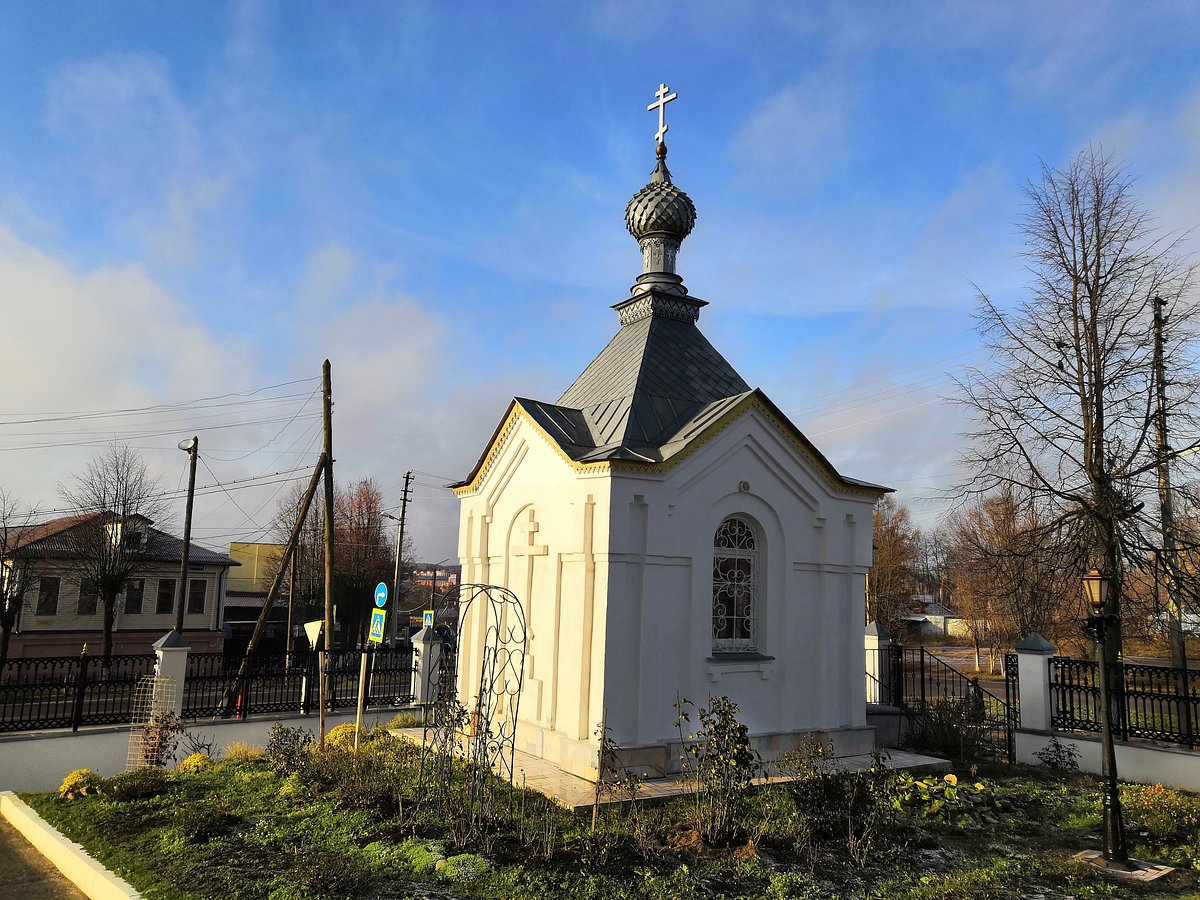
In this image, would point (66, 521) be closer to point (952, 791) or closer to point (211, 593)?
point (211, 593)

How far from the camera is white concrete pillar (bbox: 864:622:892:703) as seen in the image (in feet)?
45.6

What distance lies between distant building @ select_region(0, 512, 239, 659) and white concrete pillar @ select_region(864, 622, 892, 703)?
20.3m

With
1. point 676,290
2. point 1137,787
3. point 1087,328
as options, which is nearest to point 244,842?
point 676,290

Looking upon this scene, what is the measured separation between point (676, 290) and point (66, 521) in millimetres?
27586

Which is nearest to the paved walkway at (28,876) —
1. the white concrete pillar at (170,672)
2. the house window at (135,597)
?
the white concrete pillar at (170,672)

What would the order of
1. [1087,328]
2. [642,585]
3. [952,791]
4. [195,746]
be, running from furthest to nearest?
[1087,328] → [195,746] → [642,585] → [952,791]

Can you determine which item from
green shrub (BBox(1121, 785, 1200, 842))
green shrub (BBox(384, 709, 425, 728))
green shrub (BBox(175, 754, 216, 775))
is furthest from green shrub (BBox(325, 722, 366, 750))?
green shrub (BBox(1121, 785, 1200, 842))

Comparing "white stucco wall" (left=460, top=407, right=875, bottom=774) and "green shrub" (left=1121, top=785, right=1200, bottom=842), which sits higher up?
"white stucco wall" (left=460, top=407, right=875, bottom=774)

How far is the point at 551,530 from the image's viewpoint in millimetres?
10578

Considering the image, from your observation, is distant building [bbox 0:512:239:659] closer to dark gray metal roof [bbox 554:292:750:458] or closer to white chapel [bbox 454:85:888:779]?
white chapel [bbox 454:85:888:779]

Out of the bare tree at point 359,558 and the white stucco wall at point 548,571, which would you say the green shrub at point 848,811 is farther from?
the bare tree at point 359,558

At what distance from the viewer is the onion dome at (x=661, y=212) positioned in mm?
13188

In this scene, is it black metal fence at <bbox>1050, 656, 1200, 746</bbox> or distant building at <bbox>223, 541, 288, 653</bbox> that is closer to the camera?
black metal fence at <bbox>1050, 656, 1200, 746</bbox>

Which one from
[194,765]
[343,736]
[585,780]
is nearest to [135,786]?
[194,765]
